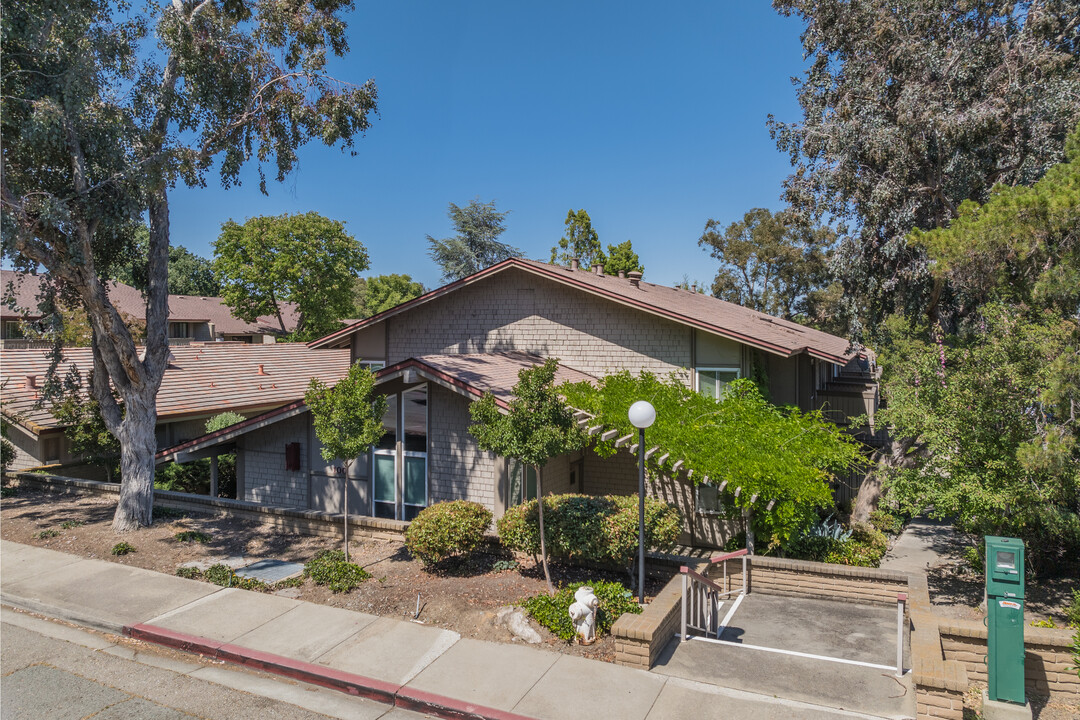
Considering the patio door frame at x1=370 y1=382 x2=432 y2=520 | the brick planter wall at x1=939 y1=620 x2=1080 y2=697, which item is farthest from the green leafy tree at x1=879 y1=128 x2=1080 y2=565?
the patio door frame at x1=370 y1=382 x2=432 y2=520

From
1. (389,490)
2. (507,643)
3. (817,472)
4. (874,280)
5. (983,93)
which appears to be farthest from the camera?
(874,280)

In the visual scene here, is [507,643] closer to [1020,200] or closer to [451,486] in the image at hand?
[451,486]

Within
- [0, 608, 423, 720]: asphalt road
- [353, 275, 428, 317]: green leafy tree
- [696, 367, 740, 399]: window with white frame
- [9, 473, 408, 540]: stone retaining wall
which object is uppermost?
[353, 275, 428, 317]: green leafy tree

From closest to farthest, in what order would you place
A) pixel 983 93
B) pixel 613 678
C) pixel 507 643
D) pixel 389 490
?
pixel 613 678 < pixel 507 643 < pixel 389 490 < pixel 983 93

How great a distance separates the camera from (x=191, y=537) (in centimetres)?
1355

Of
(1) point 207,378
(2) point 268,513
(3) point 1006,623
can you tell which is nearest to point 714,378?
(3) point 1006,623

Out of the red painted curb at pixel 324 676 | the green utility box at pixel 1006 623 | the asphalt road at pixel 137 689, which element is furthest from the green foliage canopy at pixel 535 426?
the green utility box at pixel 1006 623

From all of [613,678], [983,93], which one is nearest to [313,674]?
[613,678]

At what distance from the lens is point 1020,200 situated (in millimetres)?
9969

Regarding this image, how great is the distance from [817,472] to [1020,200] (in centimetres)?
537

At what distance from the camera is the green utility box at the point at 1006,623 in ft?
23.5

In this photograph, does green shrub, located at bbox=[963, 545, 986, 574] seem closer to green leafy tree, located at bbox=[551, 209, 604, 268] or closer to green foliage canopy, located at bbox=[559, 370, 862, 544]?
green foliage canopy, located at bbox=[559, 370, 862, 544]

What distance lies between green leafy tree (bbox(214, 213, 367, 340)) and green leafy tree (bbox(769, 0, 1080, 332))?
126 feet

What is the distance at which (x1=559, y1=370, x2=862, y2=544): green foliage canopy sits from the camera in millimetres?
11836
